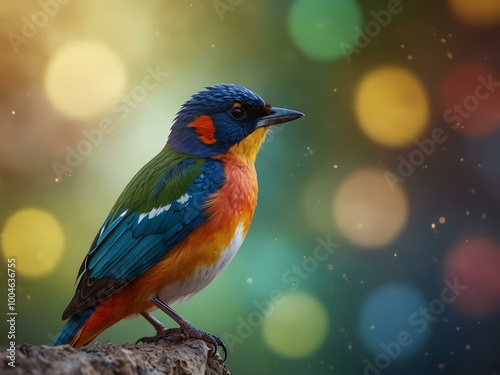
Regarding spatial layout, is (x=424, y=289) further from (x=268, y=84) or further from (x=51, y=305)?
(x=51, y=305)

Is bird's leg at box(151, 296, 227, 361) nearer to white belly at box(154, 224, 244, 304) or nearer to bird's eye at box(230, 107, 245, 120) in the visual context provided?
white belly at box(154, 224, 244, 304)

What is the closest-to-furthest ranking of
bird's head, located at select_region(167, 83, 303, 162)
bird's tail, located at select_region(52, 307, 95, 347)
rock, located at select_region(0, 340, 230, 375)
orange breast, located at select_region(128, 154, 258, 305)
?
1. rock, located at select_region(0, 340, 230, 375)
2. bird's tail, located at select_region(52, 307, 95, 347)
3. orange breast, located at select_region(128, 154, 258, 305)
4. bird's head, located at select_region(167, 83, 303, 162)

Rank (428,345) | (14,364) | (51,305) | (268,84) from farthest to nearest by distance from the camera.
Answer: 1. (268,84)
2. (428,345)
3. (51,305)
4. (14,364)

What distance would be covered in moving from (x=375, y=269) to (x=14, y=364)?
340cm

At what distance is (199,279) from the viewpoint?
295cm

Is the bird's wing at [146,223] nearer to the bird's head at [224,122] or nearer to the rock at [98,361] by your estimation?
the bird's head at [224,122]

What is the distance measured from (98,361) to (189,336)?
0.86 metres

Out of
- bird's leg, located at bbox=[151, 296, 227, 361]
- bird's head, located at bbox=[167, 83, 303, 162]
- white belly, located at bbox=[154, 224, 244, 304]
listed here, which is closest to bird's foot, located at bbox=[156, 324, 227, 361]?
bird's leg, located at bbox=[151, 296, 227, 361]

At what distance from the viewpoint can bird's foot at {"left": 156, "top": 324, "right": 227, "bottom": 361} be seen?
2.82 metres

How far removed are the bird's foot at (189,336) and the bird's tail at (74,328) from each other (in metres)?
0.31

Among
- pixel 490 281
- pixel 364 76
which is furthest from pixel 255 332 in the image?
pixel 364 76

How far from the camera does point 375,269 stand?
489 cm

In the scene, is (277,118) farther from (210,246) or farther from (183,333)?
(183,333)

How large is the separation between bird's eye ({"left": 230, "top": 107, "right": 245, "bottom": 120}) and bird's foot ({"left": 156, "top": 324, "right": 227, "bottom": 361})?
1.04 metres
